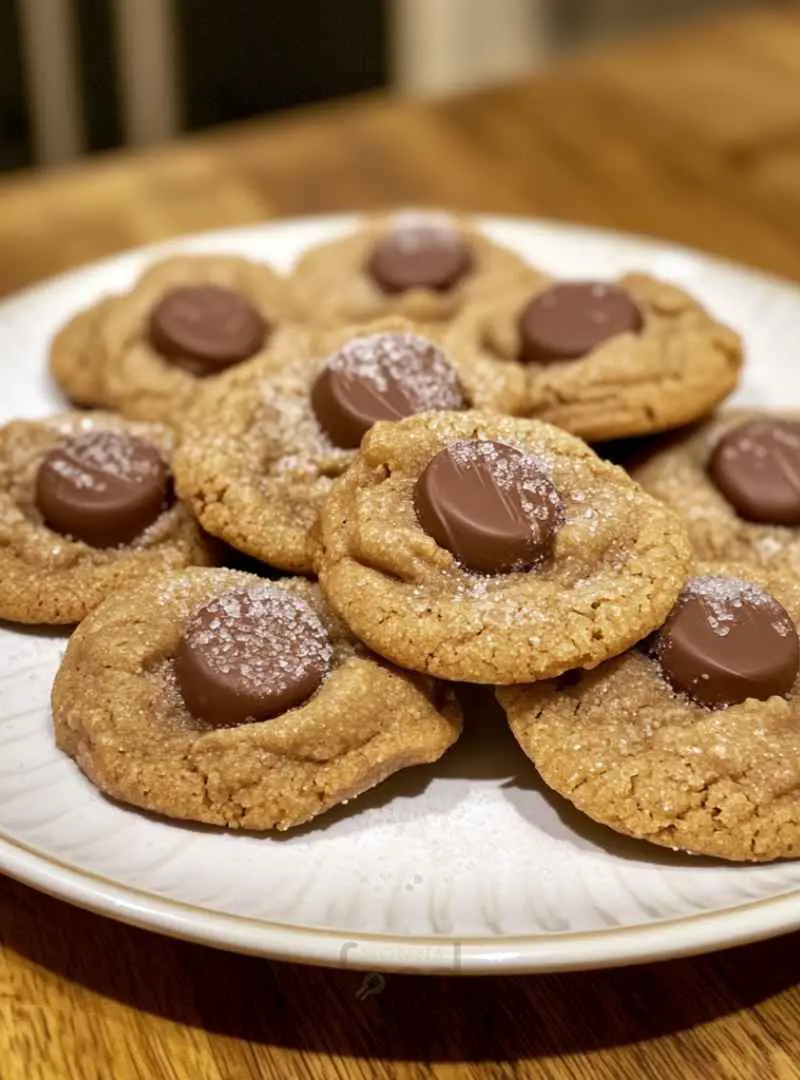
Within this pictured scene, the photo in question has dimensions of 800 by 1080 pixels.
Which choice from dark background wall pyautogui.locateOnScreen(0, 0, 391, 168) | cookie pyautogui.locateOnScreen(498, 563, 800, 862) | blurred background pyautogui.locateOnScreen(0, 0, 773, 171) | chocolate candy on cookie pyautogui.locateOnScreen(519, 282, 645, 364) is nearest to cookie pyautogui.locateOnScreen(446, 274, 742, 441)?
chocolate candy on cookie pyautogui.locateOnScreen(519, 282, 645, 364)

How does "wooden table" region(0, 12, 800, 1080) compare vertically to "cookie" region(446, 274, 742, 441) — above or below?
below

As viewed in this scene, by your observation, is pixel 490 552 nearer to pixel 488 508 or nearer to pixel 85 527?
pixel 488 508

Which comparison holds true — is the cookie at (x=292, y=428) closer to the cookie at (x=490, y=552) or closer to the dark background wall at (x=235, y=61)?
the cookie at (x=490, y=552)

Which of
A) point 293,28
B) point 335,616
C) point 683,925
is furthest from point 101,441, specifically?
point 293,28

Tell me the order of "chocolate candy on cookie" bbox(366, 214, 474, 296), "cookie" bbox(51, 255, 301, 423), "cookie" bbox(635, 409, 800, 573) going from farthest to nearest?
"chocolate candy on cookie" bbox(366, 214, 474, 296), "cookie" bbox(51, 255, 301, 423), "cookie" bbox(635, 409, 800, 573)

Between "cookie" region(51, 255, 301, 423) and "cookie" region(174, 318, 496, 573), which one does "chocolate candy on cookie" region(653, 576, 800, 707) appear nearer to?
"cookie" region(174, 318, 496, 573)

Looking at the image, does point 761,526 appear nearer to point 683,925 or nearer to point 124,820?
point 683,925

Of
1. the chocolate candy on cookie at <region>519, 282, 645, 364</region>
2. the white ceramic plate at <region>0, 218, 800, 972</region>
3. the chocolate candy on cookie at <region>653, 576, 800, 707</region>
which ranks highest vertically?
the chocolate candy on cookie at <region>519, 282, 645, 364</region>
